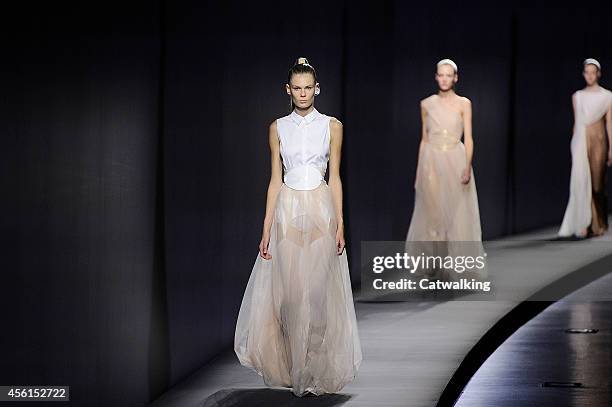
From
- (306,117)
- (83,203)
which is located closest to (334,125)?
(306,117)

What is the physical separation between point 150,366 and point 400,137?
193 inches

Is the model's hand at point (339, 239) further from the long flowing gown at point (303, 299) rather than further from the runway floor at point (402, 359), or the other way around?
the runway floor at point (402, 359)

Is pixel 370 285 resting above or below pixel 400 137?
below

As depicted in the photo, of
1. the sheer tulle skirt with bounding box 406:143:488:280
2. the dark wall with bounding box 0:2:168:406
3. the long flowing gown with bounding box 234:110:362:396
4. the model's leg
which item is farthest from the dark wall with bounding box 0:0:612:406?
the model's leg

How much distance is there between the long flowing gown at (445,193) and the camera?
9031mm

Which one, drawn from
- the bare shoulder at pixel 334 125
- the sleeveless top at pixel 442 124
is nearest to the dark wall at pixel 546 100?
the sleeveless top at pixel 442 124

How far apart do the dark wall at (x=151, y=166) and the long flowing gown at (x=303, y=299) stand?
1.76ft

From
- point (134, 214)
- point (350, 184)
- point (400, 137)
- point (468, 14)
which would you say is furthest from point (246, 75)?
point (468, 14)

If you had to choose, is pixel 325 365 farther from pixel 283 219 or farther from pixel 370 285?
pixel 370 285

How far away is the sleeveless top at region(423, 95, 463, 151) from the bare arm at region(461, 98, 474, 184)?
62mm

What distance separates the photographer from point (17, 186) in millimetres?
4848

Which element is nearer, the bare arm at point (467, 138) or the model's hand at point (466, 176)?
the bare arm at point (467, 138)

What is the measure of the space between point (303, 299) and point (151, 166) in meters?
0.91

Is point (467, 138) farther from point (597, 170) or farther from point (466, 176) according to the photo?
point (597, 170)
